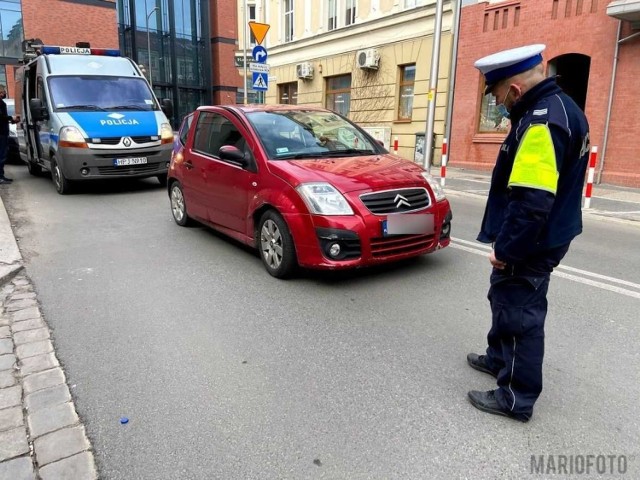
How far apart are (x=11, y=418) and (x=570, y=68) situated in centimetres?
1547

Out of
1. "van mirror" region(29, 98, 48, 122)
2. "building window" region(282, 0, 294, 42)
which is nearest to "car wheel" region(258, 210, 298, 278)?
"van mirror" region(29, 98, 48, 122)

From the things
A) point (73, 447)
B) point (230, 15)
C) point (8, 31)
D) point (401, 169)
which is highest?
point (230, 15)

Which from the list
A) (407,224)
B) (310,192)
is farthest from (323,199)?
(407,224)

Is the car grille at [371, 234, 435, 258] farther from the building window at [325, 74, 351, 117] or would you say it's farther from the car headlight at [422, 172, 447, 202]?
the building window at [325, 74, 351, 117]

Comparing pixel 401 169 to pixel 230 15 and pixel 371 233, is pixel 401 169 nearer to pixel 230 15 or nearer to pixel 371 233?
pixel 371 233

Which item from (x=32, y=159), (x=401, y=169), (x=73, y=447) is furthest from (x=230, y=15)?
(x=73, y=447)

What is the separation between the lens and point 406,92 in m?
18.1

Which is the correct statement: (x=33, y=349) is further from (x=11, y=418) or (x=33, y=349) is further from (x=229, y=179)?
(x=229, y=179)

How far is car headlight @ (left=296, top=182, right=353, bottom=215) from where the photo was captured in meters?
4.57

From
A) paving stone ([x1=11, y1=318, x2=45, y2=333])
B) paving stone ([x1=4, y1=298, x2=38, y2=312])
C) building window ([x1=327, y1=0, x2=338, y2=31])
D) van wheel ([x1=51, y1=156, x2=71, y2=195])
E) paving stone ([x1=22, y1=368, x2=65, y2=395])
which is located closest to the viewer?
paving stone ([x1=22, y1=368, x2=65, y2=395])

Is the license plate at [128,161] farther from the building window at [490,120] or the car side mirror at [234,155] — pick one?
the building window at [490,120]

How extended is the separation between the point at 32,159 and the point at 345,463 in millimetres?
12196

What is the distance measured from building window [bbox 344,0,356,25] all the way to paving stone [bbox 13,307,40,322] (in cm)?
1816

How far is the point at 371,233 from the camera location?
4.58 meters
